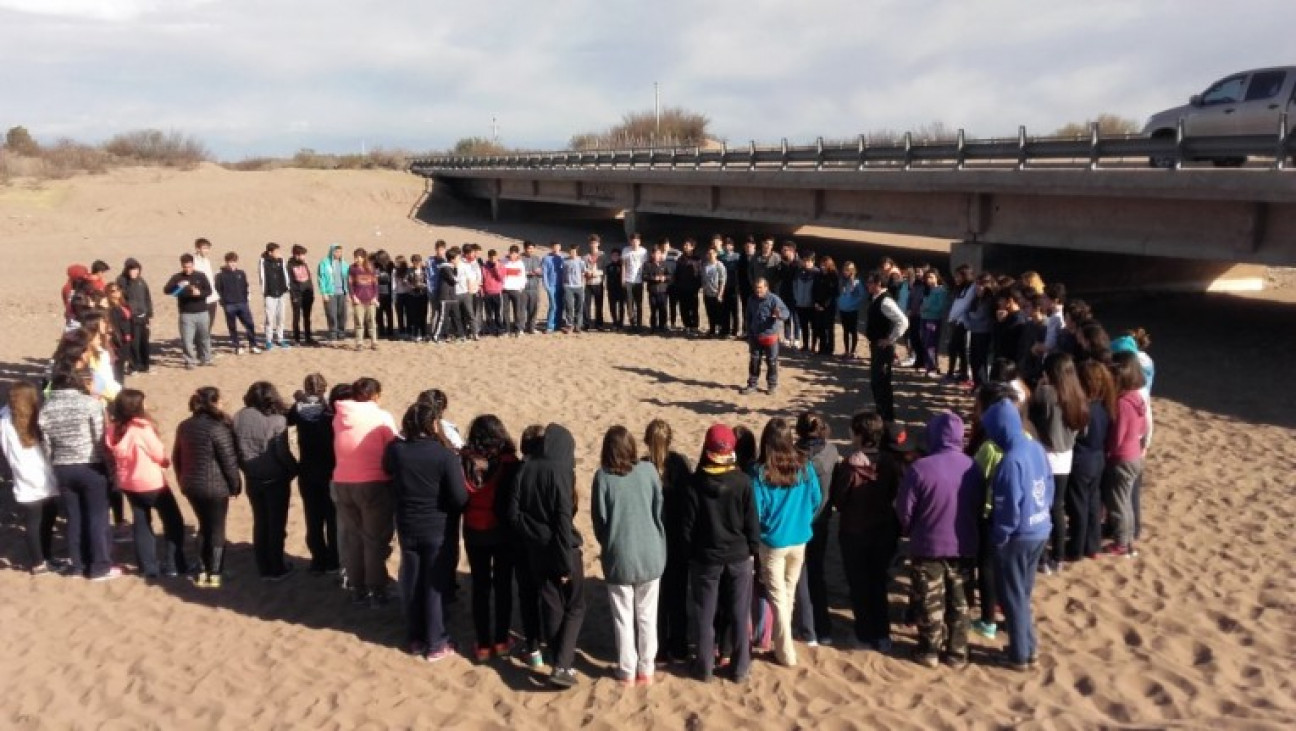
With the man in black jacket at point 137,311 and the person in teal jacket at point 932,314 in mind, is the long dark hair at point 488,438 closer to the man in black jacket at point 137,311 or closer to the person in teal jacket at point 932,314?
the person in teal jacket at point 932,314

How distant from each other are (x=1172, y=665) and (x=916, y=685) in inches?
62.6

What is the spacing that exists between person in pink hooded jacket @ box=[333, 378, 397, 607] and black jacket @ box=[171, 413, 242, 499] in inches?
34.0

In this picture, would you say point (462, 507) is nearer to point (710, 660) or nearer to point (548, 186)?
point (710, 660)

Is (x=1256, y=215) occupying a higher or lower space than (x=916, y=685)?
higher

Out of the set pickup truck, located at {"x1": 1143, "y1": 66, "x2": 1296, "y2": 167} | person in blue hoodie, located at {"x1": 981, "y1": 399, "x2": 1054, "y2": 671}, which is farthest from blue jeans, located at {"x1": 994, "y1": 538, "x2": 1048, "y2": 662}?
pickup truck, located at {"x1": 1143, "y1": 66, "x2": 1296, "y2": 167}

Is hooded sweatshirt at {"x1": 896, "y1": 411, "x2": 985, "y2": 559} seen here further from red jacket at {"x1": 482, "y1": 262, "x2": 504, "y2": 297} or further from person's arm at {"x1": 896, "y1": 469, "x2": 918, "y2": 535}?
red jacket at {"x1": 482, "y1": 262, "x2": 504, "y2": 297}

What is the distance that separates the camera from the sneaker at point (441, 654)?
6324 mm

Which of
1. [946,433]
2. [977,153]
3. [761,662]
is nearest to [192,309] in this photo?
[761,662]

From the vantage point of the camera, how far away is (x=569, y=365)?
49.1ft

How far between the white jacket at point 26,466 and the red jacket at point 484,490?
3.62m

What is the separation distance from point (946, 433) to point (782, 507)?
1.13 metres

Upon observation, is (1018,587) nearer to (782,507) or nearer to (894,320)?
(782,507)

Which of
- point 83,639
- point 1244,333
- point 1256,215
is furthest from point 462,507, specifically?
point 1244,333

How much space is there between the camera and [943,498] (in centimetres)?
581
